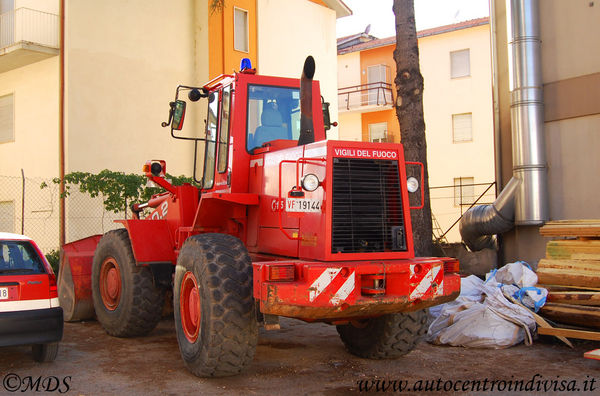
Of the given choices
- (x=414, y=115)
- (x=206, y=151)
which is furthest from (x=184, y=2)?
(x=206, y=151)

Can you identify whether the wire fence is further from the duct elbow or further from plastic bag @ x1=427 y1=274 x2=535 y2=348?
plastic bag @ x1=427 y1=274 x2=535 y2=348

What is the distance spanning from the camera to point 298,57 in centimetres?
2216

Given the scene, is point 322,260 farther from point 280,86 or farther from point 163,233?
point 163,233

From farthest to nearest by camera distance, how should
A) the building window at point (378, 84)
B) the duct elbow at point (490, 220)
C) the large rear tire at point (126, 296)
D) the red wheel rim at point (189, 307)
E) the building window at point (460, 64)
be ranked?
the building window at point (378, 84), the building window at point (460, 64), the duct elbow at point (490, 220), the large rear tire at point (126, 296), the red wheel rim at point (189, 307)

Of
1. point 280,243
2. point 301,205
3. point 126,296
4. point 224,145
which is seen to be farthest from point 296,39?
point 301,205

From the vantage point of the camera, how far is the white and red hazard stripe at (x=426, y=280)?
18.8ft

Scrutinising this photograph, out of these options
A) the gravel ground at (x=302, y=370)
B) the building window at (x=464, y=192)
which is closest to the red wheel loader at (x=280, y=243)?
the gravel ground at (x=302, y=370)

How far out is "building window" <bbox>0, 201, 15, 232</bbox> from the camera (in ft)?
56.3

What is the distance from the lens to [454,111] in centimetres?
2811

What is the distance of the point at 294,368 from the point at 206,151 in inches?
111

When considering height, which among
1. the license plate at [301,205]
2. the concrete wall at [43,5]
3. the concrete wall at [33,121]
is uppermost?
the concrete wall at [43,5]

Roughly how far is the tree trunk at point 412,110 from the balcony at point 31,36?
10.3m

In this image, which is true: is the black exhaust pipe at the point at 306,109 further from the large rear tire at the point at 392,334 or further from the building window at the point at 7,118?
the building window at the point at 7,118

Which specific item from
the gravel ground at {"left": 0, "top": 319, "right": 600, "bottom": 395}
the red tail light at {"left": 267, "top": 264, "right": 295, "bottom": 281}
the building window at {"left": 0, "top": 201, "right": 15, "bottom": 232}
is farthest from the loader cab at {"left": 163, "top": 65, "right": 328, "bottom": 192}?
the building window at {"left": 0, "top": 201, "right": 15, "bottom": 232}
